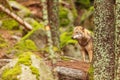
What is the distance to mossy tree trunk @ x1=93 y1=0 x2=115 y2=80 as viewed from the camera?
6.75m

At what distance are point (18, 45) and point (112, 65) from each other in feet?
21.4

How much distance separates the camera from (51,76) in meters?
7.76

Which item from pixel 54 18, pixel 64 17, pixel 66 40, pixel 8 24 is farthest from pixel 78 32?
pixel 64 17

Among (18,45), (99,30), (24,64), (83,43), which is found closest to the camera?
(99,30)

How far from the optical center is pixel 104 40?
6879 mm

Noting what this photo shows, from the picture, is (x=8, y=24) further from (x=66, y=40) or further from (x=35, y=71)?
(x=35, y=71)

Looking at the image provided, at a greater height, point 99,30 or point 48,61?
point 99,30

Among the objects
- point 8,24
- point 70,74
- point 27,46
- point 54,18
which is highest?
point 54,18

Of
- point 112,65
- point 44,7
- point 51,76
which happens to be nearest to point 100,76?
point 112,65

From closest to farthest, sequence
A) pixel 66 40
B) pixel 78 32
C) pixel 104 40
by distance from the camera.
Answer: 1. pixel 104 40
2. pixel 78 32
3. pixel 66 40

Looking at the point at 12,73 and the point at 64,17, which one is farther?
the point at 64,17

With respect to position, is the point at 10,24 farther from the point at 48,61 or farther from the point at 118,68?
the point at 118,68

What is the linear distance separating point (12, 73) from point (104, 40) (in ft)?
6.98

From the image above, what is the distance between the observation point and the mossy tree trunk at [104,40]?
22.1 feet
